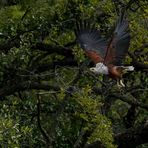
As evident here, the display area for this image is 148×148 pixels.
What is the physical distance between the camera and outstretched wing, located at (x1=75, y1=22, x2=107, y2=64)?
769 cm

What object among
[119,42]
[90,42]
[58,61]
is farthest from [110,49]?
[58,61]

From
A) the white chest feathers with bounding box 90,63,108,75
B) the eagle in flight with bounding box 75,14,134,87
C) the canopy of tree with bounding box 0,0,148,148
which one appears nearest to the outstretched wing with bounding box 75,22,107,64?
the eagle in flight with bounding box 75,14,134,87

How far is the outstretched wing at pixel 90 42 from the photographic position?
25.2 feet

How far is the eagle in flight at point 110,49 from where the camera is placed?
295 inches

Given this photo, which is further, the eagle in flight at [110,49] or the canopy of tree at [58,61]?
the canopy of tree at [58,61]

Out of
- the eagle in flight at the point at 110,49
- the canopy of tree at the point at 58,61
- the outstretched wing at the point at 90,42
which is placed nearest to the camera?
the eagle in flight at the point at 110,49

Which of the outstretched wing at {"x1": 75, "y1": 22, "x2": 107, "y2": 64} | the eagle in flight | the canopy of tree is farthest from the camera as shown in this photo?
the canopy of tree

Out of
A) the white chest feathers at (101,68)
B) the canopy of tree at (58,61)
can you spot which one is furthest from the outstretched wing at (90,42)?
the canopy of tree at (58,61)

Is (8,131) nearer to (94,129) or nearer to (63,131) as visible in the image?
(94,129)

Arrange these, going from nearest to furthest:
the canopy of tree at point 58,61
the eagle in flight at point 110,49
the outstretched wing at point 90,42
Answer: the eagle in flight at point 110,49 < the outstretched wing at point 90,42 < the canopy of tree at point 58,61

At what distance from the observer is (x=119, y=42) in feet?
24.7

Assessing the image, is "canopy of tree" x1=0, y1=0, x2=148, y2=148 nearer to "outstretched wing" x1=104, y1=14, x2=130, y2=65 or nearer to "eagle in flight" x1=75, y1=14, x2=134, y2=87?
"eagle in flight" x1=75, y1=14, x2=134, y2=87

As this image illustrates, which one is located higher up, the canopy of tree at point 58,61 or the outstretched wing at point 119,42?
the outstretched wing at point 119,42

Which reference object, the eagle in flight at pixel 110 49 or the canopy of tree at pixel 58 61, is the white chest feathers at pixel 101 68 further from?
the canopy of tree at pixel 58 61
